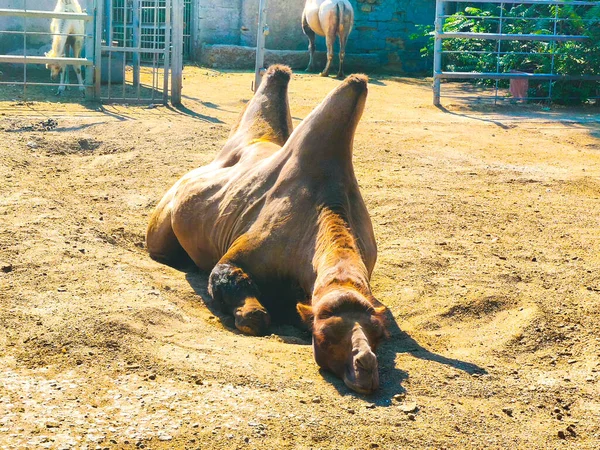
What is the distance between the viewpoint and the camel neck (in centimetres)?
441

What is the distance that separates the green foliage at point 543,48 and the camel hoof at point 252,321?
10298mm

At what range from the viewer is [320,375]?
4.12m

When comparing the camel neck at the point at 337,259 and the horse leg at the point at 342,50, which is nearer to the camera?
the camel neck at the point at 337,259

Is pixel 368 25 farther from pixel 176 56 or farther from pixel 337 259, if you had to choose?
pixel 337 259

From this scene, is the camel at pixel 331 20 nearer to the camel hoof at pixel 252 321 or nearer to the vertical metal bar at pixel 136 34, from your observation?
the vertical metal bar at pixel 136 34

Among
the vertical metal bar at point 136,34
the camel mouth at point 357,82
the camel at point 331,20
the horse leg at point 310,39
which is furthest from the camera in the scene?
the horse leg at point 310,39

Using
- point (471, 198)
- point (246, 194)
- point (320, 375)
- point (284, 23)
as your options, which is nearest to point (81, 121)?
point (471, 198)

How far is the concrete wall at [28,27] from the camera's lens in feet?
55.4

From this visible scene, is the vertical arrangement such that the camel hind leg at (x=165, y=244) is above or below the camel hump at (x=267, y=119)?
below

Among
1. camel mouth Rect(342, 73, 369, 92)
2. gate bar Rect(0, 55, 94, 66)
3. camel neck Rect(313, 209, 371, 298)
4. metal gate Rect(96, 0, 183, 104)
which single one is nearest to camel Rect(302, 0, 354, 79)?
metal gate Rect(96, 0, 183, 104)

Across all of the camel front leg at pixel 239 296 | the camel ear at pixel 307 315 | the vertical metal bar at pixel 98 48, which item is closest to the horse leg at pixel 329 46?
the vertical metal bar at pixel 98 48

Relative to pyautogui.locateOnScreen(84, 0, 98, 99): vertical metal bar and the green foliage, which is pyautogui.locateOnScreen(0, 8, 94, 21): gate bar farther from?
the green foliage

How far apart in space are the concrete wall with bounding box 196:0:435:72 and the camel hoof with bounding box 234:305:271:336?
56.8 feet

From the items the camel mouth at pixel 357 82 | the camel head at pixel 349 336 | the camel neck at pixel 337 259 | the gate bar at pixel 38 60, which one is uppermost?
the gate bar at pixel 38 60
